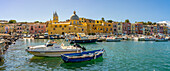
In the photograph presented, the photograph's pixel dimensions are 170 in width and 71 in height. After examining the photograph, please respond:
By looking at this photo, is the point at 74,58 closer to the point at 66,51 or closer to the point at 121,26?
the point at 66,51

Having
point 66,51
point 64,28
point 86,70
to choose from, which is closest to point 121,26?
point 64,28

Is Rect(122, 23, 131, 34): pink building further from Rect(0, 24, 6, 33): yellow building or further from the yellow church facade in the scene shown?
Rect(0, 24, 6, 33): yellow building

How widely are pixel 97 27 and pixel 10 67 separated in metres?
79.0

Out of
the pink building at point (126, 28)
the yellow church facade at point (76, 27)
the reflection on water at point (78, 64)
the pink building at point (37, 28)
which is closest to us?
the reflection on water at point (78, 64)

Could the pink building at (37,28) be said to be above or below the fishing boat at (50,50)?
above

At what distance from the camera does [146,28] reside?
117 meters

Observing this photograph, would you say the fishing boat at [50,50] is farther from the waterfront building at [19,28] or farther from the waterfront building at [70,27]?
the waterfront building at [19,28]

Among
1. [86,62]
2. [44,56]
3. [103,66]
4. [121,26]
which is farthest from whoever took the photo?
[121,26]

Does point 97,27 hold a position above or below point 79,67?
above

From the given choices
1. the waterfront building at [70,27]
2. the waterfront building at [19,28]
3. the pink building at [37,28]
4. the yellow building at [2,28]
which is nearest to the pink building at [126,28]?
the waterfront building at [70,27]

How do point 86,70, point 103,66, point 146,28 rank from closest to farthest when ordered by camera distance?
point 86,70 → point 103,66 → point 146,28

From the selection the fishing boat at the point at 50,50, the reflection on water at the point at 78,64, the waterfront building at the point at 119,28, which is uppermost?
the waterfront building at the point at 119,28

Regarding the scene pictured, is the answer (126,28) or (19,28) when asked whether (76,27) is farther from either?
(19,28)

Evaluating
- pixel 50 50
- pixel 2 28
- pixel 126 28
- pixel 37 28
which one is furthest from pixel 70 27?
pixel 50 50
